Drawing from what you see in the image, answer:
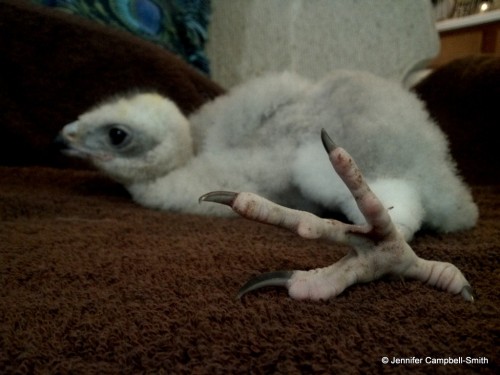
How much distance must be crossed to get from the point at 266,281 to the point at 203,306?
0.08 metres

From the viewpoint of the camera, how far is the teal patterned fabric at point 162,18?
5.46 feet

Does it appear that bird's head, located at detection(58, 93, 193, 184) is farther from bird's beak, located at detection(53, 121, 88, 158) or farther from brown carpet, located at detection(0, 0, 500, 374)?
brown carpet, located at detection(0, 0, 500, 374)

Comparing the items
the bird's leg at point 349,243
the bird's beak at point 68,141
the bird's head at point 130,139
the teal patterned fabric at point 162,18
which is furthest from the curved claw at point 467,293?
the teal patterned fabric at point 162,18

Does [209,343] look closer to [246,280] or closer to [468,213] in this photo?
[246,280]

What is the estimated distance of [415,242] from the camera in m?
0.78

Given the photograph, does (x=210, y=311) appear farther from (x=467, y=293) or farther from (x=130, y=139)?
(x=130, y=139)

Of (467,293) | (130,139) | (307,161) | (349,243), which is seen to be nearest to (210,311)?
(349,243)

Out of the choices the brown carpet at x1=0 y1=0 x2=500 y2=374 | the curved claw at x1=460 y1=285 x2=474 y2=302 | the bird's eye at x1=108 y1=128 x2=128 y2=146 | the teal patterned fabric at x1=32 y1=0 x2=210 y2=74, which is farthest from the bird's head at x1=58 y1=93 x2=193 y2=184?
the curved claw at x1=460 y1=285 x2=474 y2=302

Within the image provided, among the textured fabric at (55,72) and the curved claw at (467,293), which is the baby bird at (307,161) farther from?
the textured fabric at (55,72)

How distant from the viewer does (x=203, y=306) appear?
1.61ft

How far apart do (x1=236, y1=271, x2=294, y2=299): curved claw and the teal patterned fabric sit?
4.73ft

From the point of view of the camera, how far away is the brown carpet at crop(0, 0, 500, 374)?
1.31 feet

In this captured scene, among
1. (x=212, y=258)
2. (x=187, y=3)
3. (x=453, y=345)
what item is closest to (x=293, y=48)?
(x=187, y=3)

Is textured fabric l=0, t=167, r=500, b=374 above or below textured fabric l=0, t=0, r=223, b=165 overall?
below
